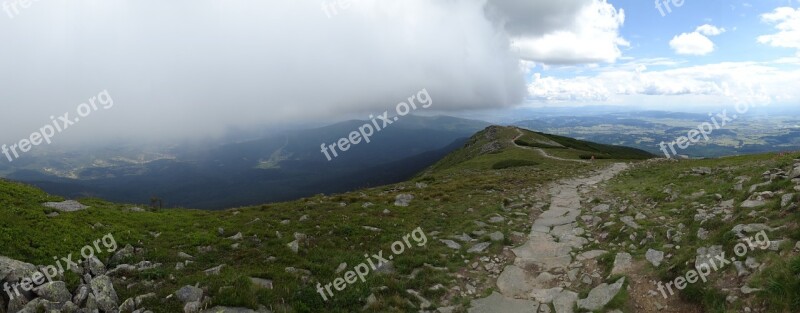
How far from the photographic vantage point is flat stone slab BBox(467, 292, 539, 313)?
12297 mm

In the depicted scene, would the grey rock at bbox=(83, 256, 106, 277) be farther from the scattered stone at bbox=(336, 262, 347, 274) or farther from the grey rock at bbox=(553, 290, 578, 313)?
the grey rock at bbox=(553, 290, 578, 313)

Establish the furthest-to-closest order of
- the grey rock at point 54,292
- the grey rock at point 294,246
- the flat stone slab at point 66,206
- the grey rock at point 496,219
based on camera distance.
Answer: the grey rock at point 496,219
the flat stone slab at point 66,206
the grey rock at point 294,246
the grey rock at point 54,292

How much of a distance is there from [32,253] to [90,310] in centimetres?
429

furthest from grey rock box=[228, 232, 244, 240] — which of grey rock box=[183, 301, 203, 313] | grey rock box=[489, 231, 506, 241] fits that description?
grey rock box=[489, 231, 506, 241]

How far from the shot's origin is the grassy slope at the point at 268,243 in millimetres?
12336

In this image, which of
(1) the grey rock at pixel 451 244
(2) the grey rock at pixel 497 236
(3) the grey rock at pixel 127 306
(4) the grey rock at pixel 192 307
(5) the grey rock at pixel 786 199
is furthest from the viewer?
(2) the grey rock at pixel 497 236

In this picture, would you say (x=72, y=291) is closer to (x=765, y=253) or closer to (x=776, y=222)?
(x=765, y=253)

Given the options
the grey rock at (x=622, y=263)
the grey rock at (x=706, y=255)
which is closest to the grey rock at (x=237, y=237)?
the grey rock at (x=622, y=263)

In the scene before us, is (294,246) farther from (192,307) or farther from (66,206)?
(66,206)

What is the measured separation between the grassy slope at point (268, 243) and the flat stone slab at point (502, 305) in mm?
613

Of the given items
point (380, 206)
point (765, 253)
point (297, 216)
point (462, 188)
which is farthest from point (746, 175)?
point (297, 216)

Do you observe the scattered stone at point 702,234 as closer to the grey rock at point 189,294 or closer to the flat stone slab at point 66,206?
the grey rock at point 189,294

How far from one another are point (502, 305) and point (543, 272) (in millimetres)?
3178

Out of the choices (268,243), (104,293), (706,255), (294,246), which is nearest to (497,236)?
(706,255)
